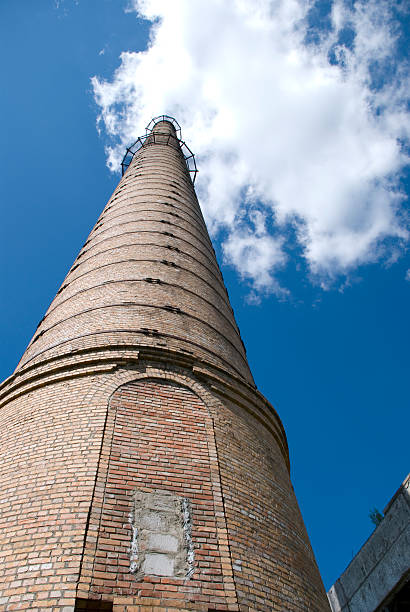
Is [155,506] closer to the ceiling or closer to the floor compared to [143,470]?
closer to the floor

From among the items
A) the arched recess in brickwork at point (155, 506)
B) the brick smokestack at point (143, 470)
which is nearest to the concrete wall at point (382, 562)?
the brick smokestack at point (143, 470)

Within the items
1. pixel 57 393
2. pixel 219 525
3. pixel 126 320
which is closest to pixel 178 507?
pixel 219 525

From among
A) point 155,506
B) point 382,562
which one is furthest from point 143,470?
point 382,562

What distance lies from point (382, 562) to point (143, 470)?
312 cm

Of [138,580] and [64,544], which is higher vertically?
[64,544]

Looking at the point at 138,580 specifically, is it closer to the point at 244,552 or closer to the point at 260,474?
the point at 244,552

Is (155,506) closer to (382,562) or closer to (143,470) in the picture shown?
(143,470)

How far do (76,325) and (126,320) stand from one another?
66cm

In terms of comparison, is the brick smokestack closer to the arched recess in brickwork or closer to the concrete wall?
the arched recess in brickwork

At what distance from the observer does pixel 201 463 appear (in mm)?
4086

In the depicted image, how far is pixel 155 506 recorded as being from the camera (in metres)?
3.57

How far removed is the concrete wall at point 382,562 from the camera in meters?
4.98

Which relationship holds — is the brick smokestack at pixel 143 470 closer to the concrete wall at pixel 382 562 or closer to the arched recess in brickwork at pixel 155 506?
the arched recess in brickwork at pixel 155 506

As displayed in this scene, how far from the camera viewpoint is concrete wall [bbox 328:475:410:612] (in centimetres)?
498
